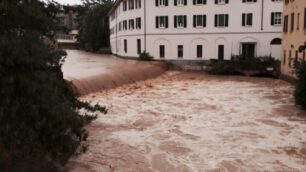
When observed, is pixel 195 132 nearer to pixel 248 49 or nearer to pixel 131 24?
pixel 248 49

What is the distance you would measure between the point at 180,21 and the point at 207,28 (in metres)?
3.26

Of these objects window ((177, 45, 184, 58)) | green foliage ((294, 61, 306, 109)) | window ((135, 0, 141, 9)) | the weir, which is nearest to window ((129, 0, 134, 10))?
window ((135, 0, 141, 9))

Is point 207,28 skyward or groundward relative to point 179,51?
skyward

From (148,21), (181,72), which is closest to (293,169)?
(181,72)

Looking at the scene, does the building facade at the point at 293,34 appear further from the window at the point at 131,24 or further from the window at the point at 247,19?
the window at the point at 131,24

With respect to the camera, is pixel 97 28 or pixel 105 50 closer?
pixel 105 50

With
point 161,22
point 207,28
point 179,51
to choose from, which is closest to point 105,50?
point 161,22

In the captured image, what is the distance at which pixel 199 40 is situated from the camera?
42438 millimetres

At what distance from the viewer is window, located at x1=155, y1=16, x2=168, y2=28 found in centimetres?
4334

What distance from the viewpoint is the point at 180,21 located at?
4275 cm

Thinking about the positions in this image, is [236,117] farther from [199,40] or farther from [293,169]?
[199,40]

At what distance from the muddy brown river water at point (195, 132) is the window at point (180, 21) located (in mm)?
17776

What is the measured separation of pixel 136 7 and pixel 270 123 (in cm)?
3211

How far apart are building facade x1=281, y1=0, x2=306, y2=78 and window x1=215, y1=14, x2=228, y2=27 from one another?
10235 millimetres
